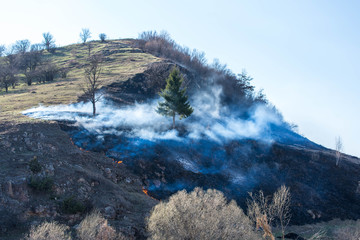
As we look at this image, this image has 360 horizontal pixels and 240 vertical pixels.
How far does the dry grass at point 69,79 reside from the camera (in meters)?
36.5

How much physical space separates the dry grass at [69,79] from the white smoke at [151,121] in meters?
3.50

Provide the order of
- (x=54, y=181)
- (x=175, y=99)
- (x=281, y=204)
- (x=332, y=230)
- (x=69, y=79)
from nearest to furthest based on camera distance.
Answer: (x=281, y=204) → (x=54, y=181) → (x=332, y=230) → (x=175, y=99) → (x=69, y=79)

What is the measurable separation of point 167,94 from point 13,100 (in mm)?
24915

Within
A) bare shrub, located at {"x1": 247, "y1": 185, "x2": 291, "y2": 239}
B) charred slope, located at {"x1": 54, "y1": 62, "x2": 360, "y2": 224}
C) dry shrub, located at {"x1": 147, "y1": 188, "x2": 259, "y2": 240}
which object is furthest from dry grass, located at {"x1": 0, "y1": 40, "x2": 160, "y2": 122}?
bare shrub, located at {"x1": 247, "y1": 185, "x2": 291, "y2": 239}

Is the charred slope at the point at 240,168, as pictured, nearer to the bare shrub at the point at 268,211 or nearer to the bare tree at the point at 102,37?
the bare shrub at the point at 268,211

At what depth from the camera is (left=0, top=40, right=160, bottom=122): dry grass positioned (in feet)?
120


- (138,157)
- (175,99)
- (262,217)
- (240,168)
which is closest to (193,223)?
(262,217)

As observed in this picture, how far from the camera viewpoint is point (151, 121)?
126 ft

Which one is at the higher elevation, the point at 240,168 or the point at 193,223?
the point at 240,168

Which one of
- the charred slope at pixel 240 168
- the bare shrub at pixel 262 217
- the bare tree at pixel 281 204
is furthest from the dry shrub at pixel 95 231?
the charred slope at pixel 240 168

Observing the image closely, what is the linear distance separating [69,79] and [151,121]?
95.4ft

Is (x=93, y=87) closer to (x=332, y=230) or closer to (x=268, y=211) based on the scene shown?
(x=268, y=211)

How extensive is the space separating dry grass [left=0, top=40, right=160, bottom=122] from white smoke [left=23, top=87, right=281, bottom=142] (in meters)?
3.50

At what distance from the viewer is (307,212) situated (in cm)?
3067
